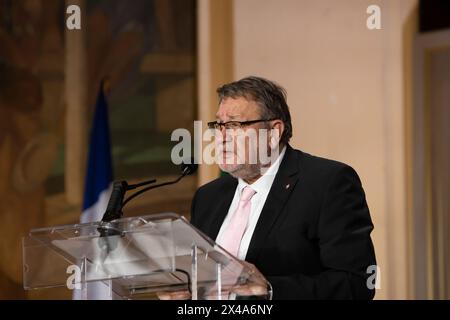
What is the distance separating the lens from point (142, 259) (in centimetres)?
265

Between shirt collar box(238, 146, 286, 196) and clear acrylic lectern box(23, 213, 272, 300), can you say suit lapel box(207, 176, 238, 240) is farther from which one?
clear acrylic lectern box(23, 213, 272, 300)

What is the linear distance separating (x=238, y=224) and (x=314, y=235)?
34 centimetres

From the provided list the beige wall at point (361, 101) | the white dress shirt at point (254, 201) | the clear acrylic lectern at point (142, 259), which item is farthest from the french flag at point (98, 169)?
the clear acrylic lectern at point (142, 259)

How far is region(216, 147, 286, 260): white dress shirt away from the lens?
3236mm

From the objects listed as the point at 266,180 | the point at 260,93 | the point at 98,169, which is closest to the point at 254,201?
the point at 266,180

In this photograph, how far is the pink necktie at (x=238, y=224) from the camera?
3248mm

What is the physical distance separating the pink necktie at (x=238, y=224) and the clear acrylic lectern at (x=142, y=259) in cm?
41

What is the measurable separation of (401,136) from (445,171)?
534mm

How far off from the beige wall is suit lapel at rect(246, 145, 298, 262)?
108 inches

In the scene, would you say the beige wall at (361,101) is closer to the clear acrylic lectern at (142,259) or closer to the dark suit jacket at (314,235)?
the dark suit jacket at (314,235)

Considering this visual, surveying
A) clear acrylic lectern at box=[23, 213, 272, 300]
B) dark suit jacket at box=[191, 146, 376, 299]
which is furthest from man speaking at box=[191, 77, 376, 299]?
clear acrylic lectern at box=[23, 213, 272, 300]

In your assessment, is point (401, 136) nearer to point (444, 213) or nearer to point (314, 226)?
point (444, 213)

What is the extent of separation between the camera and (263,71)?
640 cm
